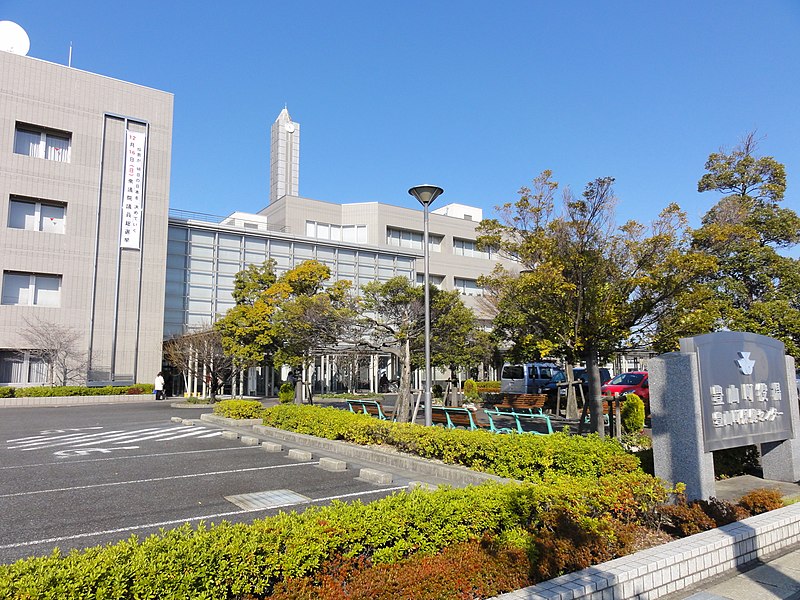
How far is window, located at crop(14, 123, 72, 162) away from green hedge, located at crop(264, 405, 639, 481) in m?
26.6

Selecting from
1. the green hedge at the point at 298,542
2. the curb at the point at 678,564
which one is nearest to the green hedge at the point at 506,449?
the green hedge at the point at 298,542

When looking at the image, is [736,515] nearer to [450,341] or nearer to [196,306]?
[450,341]

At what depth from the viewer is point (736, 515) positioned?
18.1 feet

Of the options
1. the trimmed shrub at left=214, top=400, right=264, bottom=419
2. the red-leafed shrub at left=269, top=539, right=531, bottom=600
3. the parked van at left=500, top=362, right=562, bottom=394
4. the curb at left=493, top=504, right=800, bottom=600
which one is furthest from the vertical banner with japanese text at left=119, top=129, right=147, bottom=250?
the curb at left=493, top=504, right=800, bottom=600

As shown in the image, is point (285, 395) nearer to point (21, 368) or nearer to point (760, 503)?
point (21, 368)

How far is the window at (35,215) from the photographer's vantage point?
2778cm

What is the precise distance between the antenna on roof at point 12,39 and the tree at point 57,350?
47.5 feet

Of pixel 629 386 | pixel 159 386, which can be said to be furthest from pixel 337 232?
pixel 629 386

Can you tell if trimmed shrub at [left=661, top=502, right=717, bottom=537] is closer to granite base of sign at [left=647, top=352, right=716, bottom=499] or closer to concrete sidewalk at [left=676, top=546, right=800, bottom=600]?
concrete sidewalk at [left=676, top=546, right=800, bottom=600]

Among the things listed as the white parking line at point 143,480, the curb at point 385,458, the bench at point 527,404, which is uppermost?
the bench at point 527,404

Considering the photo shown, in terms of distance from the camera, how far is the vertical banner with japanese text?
30031 millimetres

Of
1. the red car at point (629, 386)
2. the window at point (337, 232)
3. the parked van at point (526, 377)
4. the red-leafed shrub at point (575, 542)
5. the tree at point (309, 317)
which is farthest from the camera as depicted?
the window at point (337, 232)

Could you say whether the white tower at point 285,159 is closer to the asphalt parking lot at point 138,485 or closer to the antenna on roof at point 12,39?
the antenna on roof at point 12,39

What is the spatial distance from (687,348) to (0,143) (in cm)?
3198
